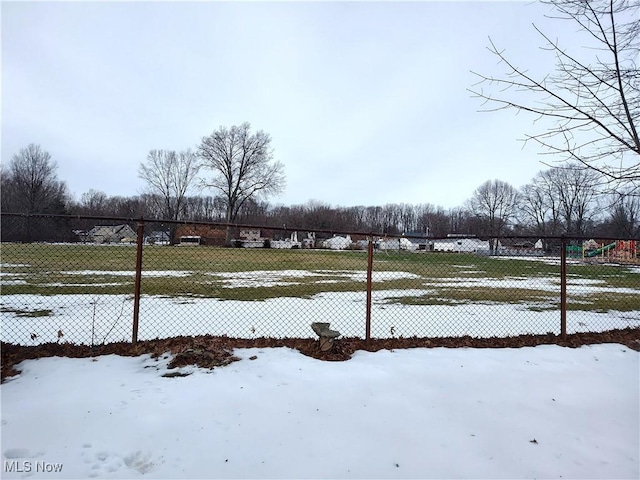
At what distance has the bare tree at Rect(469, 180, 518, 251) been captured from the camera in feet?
241

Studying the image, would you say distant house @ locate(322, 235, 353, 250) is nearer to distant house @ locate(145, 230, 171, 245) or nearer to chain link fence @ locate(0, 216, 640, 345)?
chain link fence @ locate(0, 216, 640, 345)

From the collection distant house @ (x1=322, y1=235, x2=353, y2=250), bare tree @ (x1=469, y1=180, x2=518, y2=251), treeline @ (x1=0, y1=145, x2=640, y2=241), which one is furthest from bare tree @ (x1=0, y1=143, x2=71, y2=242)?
bare tree @ (x1=469, y1=180, x2=518, y2=251)

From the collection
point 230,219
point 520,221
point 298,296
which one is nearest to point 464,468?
point 298,296

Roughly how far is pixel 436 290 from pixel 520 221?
236 ft

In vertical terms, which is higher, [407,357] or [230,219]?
[230,219]

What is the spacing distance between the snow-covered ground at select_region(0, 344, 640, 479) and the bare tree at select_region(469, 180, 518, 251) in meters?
77.2

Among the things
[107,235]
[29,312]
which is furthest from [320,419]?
[107,235]

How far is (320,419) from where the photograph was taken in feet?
8.50

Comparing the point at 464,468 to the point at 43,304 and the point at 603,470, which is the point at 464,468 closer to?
the point at 603,470

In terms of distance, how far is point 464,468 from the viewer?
2.15 metres

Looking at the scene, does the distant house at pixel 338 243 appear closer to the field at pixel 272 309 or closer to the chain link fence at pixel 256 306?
the chain link fence at pixel 256 306

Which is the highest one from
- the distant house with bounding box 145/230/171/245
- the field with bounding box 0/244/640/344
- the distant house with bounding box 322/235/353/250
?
the distant house with bounding box 145/230/171/245

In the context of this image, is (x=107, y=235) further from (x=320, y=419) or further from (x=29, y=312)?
(x=320, y=419)

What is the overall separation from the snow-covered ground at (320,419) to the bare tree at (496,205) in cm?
7718
